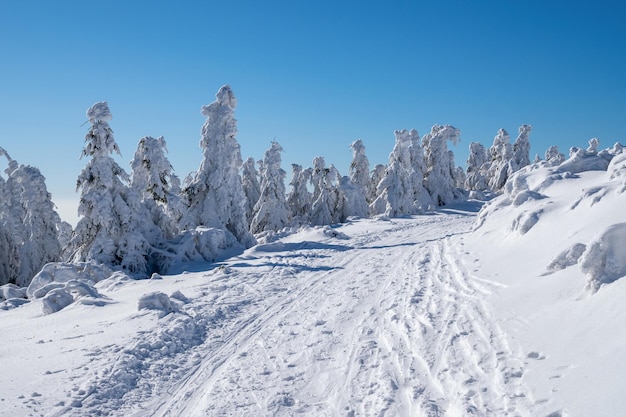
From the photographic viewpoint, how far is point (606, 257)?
20.3ft

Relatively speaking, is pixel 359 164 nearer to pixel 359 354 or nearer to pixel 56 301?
pixel 56 301

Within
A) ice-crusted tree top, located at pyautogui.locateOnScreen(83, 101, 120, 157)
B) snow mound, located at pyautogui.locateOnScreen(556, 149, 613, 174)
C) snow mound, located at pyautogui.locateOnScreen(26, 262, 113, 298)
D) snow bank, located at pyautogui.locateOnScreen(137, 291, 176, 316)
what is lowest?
snow bank, located at pyautogui.locateOnScreen(137, 291, 176, 316)

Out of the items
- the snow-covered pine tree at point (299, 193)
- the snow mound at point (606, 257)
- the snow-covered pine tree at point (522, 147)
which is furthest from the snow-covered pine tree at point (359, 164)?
the snow mound at point (606, 257)

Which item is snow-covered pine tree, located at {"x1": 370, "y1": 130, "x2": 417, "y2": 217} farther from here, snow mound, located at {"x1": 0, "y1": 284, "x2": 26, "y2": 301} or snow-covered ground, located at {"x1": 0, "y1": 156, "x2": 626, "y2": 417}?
snow mound, located at {"x1": 0, "y1": 284, "x2": 26, "y2": 301}

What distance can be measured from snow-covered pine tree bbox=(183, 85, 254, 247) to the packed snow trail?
13.4 m

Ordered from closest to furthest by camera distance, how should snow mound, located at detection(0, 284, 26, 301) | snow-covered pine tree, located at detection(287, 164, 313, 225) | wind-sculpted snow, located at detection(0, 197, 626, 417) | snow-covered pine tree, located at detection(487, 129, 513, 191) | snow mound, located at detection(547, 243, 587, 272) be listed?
wind-sculpted snow, located at detection(0, 197, 626, 417)
snow mound, located at detection(547, 243, 587, 272)
snow mound, located at detection(0, 284, 26, 301)
snow-covered pine tree, located at detection(287, 164, 313, 225)
snow-covered pine tree, located at detection(487, 129, 513, 191)

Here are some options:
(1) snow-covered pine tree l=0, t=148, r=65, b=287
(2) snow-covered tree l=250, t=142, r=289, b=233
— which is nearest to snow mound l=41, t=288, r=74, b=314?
(1) snow-covered pine tree l=0, t=148, r=65, b=287

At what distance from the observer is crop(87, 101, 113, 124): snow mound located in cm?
1936

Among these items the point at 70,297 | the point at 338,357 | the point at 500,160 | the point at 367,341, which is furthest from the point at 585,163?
the point at 500,160

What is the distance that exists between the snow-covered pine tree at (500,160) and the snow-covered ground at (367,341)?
53.4m

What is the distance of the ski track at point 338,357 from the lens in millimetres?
5051

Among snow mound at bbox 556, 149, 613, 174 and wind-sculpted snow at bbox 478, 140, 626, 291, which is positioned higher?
snow mound at bbox 556, 149, 613, 174

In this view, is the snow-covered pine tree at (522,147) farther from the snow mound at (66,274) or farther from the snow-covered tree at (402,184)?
the snow mound at (66,274)

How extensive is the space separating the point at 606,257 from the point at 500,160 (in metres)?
66.1
